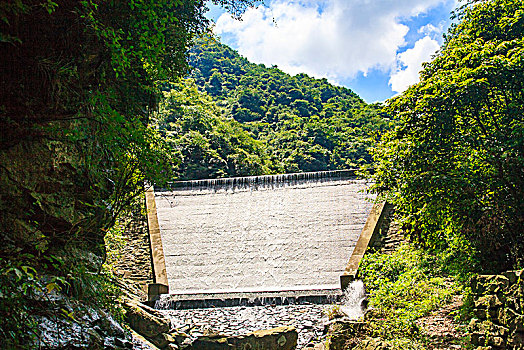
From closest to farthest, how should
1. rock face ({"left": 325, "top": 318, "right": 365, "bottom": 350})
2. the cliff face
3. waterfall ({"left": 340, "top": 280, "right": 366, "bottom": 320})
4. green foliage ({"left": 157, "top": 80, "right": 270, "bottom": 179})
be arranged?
the cliff face < rock face ({"left": 325, "top": 318, "right": 365, "bottom": 350}) < waterfall ({"left": 340, "top": 280, "right": 366, "bottom": 320}) < green foliage ({"left": 157, "top": 80, "right": 270, "bottom": 179})

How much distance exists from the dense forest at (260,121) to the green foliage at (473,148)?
7.12m

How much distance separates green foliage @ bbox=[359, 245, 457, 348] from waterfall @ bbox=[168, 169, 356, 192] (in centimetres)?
461

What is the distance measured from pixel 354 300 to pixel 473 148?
3408 millimetres

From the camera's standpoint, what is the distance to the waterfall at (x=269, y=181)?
11525mm

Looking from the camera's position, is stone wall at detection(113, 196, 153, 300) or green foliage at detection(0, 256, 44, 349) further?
stone wall at detection(113, 196, 153, 300)

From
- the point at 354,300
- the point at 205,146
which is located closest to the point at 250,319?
the point at 354,300

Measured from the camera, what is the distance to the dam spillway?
25.7 ft

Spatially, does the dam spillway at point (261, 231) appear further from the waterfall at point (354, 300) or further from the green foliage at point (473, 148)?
the green foliage at point (473, 148)

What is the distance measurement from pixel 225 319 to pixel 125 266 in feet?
9.43

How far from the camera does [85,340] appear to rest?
10.1 ft

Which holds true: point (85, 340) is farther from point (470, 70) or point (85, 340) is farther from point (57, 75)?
point (470, 70)

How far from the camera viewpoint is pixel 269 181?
11.8 meters

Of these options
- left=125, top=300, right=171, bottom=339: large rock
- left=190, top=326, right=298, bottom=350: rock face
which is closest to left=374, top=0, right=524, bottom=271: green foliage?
left=190, top=326, right=298, bottom=350: rock face

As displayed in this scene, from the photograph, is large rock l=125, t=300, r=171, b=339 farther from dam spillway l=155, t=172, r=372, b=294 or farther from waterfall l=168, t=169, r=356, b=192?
waterfall l=168, t=169, r=356, b=192
